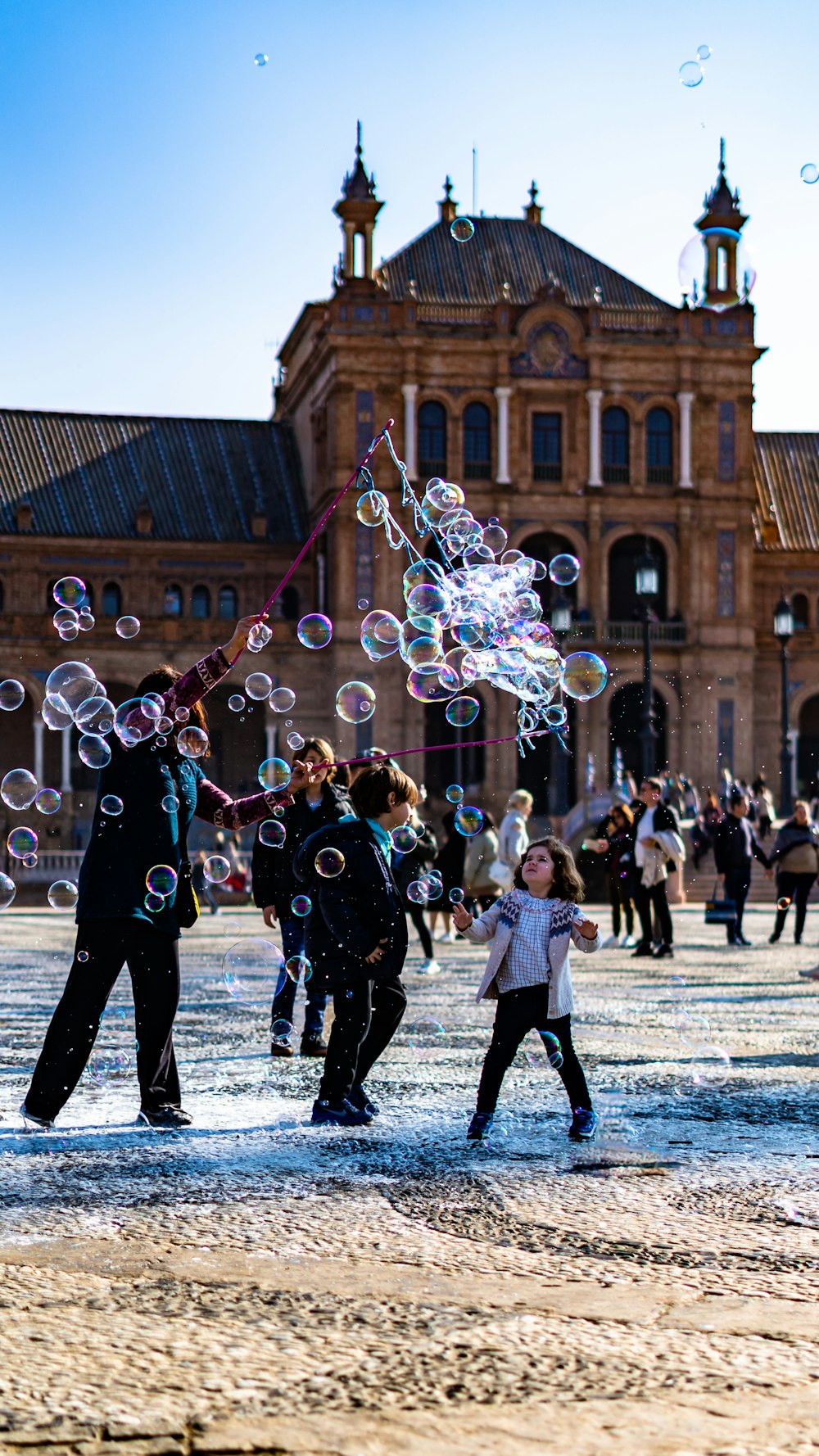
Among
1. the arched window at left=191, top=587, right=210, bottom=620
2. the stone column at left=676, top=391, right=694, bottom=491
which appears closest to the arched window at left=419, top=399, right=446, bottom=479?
the stone column at left=676, top=391, right=694, bottom=491

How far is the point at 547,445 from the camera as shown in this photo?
51750 mm

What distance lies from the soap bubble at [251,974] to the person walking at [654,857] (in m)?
3.12

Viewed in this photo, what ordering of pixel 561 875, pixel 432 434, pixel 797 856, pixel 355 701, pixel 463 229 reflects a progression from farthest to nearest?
1. pixel 432 434
2. pixel 797 856
3. pixel 463 229
4. pixel 355 701
5. pixel 561 875

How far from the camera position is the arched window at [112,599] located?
54125mm

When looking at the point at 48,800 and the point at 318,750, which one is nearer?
the point at 318,750

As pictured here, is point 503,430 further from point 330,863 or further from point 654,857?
point 330,863

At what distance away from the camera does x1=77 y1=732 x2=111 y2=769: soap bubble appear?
7.23 meters

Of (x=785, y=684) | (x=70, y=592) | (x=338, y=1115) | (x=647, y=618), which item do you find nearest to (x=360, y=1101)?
(x=338, y=1115)

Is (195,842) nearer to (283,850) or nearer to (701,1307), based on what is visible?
(283,850)

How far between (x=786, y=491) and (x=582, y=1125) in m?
53.6

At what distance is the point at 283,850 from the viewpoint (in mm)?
8977

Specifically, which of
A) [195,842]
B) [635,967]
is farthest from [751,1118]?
[195,842]

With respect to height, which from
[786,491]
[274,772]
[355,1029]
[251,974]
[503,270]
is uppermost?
[503,270]

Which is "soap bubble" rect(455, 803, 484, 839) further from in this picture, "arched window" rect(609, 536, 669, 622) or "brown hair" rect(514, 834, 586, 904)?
"arched window" rect(609, 536, 669, 622)
